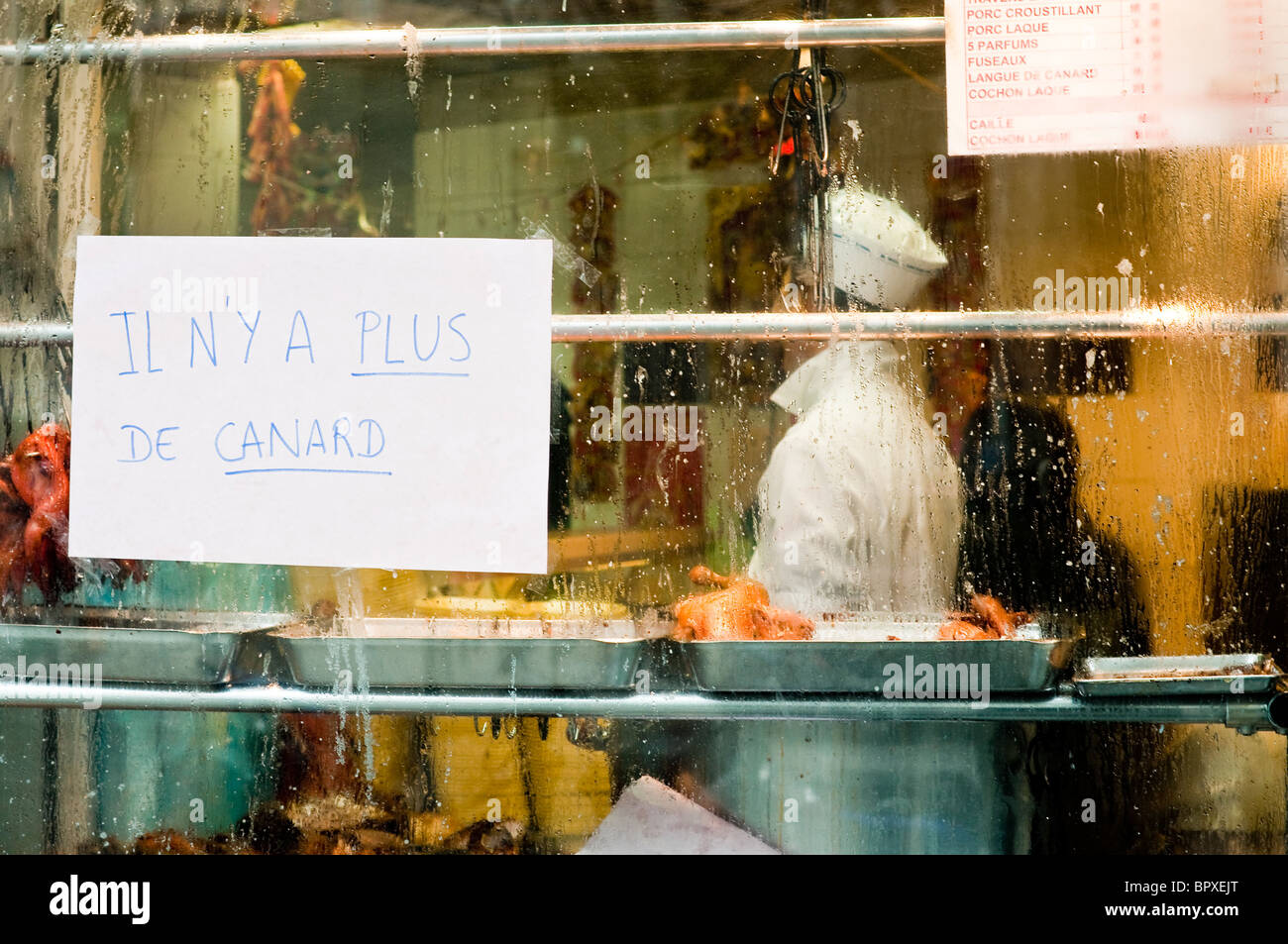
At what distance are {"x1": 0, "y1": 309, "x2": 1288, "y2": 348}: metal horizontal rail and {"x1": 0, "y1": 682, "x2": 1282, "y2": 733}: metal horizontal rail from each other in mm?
526

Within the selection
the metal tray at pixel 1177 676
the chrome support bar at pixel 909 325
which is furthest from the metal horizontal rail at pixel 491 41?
the metal tray at pixel 1177 676

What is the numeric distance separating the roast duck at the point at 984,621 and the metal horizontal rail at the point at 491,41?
0.84 m

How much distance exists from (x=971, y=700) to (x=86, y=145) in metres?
1.58

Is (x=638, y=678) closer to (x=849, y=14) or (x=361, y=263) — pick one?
(x=361, y=263)

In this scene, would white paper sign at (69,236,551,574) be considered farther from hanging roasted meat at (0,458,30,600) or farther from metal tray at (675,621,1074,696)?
metal tray at (675,621,1074,696)

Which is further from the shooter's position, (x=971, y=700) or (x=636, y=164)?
(x=636, y=164)

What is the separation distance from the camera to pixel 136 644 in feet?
4.22

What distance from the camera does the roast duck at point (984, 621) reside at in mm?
1294

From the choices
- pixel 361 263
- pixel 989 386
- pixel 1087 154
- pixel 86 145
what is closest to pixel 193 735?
Answer: pixel 361 263

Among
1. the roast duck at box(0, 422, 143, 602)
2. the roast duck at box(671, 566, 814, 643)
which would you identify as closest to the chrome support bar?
the roast duck at box(671, 566, 814, 643)

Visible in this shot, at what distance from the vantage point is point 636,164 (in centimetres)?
135

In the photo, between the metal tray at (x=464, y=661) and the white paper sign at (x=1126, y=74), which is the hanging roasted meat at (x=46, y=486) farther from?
the white paper sign at (x=1126, y=74)

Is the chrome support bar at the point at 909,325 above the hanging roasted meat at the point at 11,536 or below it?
above

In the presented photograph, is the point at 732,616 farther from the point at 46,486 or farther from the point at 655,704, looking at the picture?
the point at 46,486
